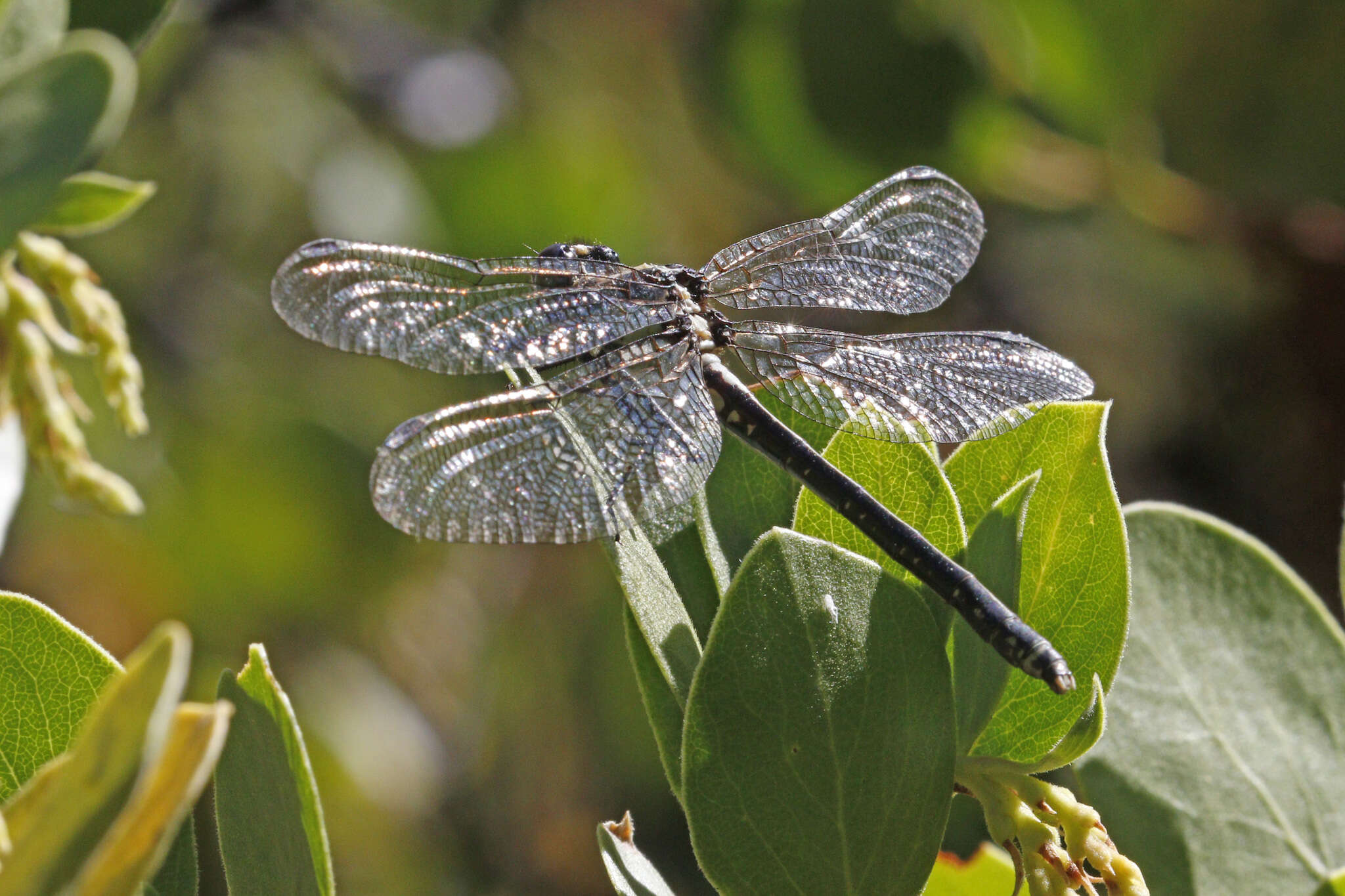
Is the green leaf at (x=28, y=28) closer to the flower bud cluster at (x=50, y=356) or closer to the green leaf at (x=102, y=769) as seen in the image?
the flower bud cluster at (x=50, y=356)

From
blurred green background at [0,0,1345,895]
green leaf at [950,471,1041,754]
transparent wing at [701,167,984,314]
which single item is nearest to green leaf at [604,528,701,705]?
green leaf at [950,471,1041,754]

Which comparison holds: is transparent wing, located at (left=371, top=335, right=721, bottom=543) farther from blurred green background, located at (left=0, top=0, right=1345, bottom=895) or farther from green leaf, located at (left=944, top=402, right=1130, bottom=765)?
blurred green background, located at (left=0, top=0, right=1345, bottom=895)

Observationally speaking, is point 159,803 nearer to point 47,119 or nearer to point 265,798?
point 265,798

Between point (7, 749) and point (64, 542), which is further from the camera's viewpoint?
point (64, 542)

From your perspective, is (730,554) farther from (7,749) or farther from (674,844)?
(674,844)

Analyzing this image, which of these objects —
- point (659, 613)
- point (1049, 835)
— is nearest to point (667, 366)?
point (659, 613)

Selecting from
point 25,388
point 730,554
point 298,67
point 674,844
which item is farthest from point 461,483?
point 298,67

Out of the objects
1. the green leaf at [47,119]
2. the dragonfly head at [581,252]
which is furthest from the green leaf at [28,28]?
the dragonfly head at [581,252]
